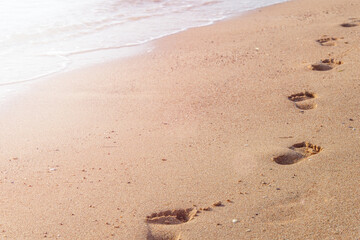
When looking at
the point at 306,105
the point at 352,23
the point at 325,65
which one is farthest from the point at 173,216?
the point at 352,23

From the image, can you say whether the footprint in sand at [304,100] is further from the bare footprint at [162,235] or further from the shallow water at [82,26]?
the shallow water at [82,26]

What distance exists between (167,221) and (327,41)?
3.85 meters

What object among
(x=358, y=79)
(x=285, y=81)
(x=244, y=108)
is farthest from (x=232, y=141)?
(x=358, y=79)

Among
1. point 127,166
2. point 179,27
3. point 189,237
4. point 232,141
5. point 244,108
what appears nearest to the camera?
point 189,237

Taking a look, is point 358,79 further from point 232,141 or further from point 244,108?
point 232,141

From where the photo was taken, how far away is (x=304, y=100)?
12.9 ft

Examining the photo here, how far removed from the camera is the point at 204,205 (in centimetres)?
263

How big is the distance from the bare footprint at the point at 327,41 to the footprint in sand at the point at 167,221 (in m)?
3.55

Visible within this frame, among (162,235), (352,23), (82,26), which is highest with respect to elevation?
(82,26)

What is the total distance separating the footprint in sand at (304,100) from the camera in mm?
3796

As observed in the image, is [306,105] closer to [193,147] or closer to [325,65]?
[325,65]

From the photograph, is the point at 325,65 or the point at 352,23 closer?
the point at 325,65

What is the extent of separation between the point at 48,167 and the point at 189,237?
137cm

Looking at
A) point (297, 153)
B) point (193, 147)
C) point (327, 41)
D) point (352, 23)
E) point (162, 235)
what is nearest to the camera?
point (162, 235)
